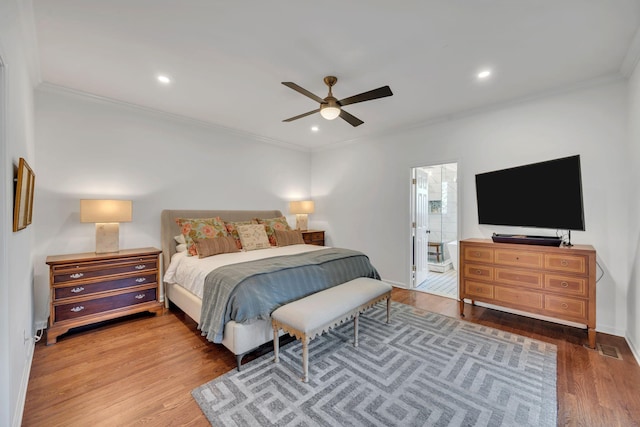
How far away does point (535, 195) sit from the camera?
2.90 metres

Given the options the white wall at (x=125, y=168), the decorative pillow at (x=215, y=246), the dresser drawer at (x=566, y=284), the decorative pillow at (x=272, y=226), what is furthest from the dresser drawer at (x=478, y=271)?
the white wall at (x=125, y=168)

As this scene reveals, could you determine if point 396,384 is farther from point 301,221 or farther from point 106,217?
point 301,221

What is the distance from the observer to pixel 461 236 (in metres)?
3.67

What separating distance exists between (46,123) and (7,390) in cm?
285

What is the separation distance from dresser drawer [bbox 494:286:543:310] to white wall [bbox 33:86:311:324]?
154 inches

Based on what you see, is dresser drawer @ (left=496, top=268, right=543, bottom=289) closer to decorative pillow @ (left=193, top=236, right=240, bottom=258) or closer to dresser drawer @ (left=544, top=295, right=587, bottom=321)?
dresser drawer @ (left=544, top=295, right=587, bottom=321)

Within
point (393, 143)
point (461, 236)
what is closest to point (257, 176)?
point (393, 143)

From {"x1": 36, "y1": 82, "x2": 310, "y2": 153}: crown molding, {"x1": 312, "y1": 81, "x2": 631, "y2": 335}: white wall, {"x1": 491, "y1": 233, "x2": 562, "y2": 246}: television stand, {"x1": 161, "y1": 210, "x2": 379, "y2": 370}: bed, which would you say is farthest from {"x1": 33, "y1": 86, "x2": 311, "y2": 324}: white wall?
{"x1": 491, "y1": 233, "x2": 562, "y2": 246}: television stand

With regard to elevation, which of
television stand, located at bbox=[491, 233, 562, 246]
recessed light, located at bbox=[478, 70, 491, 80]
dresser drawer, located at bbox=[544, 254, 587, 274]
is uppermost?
recessed light, located at bbox=[478, 70, 491, 80]

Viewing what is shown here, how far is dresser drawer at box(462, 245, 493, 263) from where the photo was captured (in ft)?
9.98

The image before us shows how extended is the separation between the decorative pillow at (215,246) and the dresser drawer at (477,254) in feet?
9.62

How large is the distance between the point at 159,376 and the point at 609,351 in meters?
3.96

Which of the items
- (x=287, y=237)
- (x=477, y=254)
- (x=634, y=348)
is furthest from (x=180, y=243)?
(x=634, y=348)

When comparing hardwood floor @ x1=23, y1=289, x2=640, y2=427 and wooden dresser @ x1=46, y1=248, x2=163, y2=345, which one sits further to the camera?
wooden dresser @ x1=46, y1=248, x2=163, y2=345
